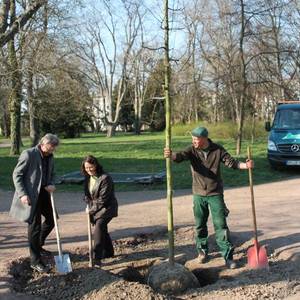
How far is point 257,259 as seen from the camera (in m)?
7.00

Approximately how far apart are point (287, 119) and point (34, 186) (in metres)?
A: 14.3

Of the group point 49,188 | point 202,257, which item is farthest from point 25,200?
point 202,257

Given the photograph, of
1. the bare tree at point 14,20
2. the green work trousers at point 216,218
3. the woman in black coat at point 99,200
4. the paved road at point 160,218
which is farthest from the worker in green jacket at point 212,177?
the bare tree at point 14,20

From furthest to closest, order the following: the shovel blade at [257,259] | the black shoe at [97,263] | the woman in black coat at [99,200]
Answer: the woman in black coat at [99,200], the black shoe at [97,263], the shovel blade at [257,259]

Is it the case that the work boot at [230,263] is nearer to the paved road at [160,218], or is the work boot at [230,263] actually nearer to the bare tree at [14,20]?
the paved road at [160,218]

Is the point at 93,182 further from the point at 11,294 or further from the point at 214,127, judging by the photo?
the point at 214,127

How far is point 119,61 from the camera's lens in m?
68.2

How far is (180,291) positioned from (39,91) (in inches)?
1086

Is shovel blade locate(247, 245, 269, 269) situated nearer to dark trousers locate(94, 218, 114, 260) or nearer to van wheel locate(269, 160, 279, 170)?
dark trousers locate(94, 218, 114, 260)

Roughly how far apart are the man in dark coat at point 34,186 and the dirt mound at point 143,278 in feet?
1.26

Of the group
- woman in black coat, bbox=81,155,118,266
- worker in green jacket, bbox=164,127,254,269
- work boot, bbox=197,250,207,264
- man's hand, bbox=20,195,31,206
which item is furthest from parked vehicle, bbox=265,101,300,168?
man's hand, bbox=20,195,31,206

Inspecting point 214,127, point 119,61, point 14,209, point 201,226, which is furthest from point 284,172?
point 119,61

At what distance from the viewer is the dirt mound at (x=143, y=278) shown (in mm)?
5988

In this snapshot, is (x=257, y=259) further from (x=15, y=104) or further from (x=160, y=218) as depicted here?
(x=15, y=104)
